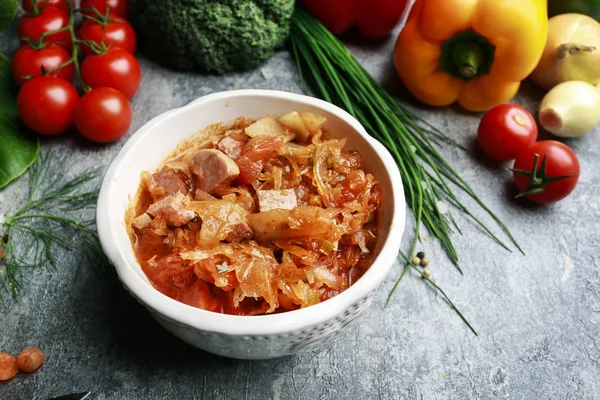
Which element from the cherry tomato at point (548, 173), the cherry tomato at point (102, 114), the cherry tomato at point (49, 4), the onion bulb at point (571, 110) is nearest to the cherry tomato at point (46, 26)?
the cherry tomato at point (49, 4)

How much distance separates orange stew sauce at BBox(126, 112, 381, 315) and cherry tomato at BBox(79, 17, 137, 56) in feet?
3.32

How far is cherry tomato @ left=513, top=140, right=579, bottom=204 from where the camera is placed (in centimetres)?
261

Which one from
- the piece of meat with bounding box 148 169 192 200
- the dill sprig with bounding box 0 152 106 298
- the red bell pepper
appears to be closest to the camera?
the piece of meat with bounding box 148 169 192 200

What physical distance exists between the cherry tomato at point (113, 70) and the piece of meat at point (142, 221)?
1.04 meters

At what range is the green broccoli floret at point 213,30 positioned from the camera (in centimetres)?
289

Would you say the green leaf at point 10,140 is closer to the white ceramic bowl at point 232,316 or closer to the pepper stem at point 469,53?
the white ceramic bowl at point 232,316

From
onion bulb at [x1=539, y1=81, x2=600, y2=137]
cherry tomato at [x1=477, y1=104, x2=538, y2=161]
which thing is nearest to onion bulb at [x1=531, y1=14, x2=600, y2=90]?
onion bulb at [x1=539, y1=81, x2=600, y2=137]

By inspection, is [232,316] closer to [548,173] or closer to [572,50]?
[548,173]

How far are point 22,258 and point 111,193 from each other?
2.36 feet

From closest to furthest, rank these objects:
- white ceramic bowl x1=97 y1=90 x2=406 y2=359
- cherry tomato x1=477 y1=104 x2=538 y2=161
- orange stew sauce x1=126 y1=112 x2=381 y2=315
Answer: white ceramic bowl x1=97 y1=90 x2=406 y2=359
orange stew sauce x1=126 y1=112 x2=381 y2=315
cherry tomato x1=477 y1=104 x2=538 y2=161

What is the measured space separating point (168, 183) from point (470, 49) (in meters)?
1.62

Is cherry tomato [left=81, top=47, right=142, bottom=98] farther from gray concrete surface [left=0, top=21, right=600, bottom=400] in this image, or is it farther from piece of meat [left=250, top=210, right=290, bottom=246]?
piece of meat [left=250, top=210, right=290, bottom=246]

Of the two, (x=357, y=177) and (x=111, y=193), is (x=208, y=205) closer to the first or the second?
(x=111, y=193)

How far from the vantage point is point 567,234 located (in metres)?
2.68
